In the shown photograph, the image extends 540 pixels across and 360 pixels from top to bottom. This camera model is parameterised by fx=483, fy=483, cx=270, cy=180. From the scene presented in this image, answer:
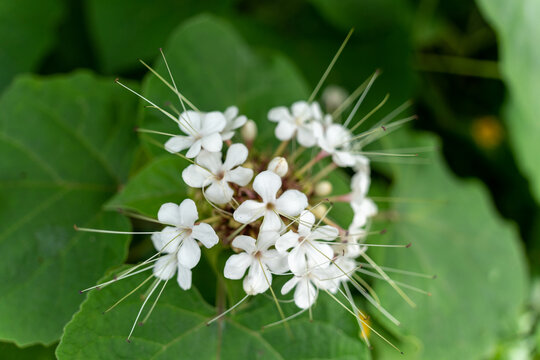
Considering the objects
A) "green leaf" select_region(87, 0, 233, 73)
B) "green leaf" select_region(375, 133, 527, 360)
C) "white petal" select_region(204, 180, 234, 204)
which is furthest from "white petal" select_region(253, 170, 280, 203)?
"green leaf" select_region(87, 0, 233, 73)

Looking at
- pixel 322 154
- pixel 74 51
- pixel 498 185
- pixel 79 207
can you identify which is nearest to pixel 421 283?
pixel 322 154

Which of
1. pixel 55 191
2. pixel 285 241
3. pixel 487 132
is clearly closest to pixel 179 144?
pixel 285 241

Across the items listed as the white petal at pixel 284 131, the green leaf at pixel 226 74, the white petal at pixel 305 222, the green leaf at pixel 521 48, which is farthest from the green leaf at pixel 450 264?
the white petal at pixel 305 222

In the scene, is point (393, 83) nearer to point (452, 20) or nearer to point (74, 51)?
point (452, 20)

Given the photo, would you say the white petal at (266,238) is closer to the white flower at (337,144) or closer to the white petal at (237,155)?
the white petal at (237,155)

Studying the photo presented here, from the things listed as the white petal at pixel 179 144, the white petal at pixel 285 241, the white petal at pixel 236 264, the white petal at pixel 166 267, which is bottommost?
the white petal at pixel 166 267

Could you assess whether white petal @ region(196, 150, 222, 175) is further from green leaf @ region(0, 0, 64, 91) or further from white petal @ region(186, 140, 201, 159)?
green leaf @ region(0, 0, 64, 91)
